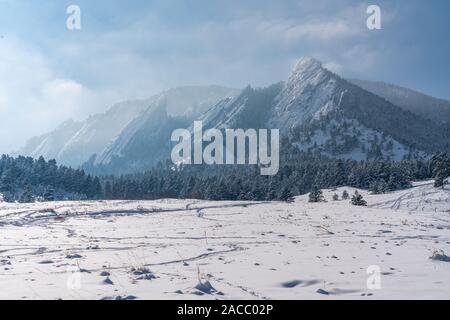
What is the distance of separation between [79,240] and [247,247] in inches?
302

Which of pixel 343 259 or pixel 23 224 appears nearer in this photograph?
pixel 343 259

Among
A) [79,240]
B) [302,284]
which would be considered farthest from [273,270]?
[79,240]

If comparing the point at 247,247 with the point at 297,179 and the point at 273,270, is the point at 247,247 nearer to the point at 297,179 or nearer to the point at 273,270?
the point at 273,270

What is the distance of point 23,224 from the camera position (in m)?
27.9

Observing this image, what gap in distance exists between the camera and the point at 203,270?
40.9 feet

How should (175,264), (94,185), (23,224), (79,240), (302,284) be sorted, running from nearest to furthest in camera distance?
(302,284) < (175,264) < (79,240) < (23,224) < (94,185)

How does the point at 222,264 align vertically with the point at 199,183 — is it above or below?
above

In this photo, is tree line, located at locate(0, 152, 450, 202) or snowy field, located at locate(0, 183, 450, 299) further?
tree line, located at locate(0, 152, 450, 202)

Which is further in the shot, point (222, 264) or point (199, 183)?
point (199, 183)

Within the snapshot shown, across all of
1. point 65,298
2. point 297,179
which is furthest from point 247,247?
point 297,179

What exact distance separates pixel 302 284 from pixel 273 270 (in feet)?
5.64

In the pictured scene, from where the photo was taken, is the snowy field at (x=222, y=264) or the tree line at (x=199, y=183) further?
the tree line at (x=199, y=183)
